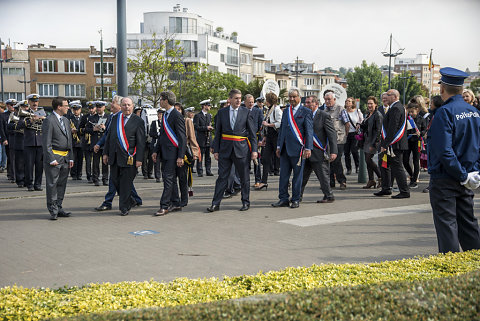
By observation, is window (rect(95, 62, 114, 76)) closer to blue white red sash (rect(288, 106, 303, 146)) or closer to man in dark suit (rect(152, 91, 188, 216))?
man in dark suit (rect(152, 91, 188, 216))

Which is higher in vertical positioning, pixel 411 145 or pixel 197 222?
pixel 411 145

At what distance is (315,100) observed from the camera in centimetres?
1244

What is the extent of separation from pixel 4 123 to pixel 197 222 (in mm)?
9012

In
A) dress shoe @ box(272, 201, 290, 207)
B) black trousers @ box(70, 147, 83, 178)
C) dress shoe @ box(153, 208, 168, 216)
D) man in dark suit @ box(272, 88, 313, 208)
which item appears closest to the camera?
dress shoe @ box(153, 208, 168, 216)

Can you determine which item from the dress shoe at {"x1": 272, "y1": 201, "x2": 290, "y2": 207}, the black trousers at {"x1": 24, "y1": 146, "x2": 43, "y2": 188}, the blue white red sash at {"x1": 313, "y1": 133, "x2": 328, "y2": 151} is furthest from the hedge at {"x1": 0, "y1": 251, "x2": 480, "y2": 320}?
the black trousers at {"x1": 24, "y1": 146, "x2": 43, "y2": 188}

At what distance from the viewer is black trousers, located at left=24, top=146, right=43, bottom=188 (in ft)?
46.3

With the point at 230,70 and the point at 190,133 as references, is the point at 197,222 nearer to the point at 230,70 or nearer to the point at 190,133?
the point at 190,133

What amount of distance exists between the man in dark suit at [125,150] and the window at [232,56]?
93.9 metres

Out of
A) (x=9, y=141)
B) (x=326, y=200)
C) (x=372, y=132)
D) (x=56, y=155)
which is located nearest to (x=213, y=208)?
(x=326, y=200)

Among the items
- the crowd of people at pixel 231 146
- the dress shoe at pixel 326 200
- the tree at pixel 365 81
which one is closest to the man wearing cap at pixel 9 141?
the crowd of people at pixel 231 146

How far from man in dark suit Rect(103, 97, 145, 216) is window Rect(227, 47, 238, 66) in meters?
93.9

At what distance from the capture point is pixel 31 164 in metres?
14.3

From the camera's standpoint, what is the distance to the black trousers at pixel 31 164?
1411 centimetres

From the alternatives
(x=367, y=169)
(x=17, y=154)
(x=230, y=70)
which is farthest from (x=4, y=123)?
(x=230, y=70)
